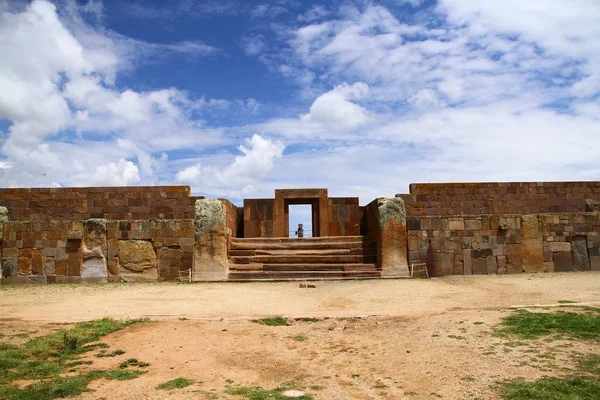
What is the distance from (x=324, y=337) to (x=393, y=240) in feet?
22.1

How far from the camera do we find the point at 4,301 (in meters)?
8.23

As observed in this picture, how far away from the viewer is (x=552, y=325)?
545cm

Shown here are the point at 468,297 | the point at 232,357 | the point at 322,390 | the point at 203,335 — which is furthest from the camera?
the point at 468,297

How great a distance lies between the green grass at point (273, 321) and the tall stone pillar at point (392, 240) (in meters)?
5.73

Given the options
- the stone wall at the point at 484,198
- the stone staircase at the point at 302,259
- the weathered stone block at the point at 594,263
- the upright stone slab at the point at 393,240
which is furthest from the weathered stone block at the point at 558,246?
the stone staircase at the point at 302,259

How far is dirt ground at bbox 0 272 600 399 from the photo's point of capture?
12.8 ft

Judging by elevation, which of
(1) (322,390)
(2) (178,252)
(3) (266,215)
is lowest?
(1) (322,390)

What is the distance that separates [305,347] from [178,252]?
7.19 metres

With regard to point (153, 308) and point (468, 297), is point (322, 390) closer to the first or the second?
point (153, 308)

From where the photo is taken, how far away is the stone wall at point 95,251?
11.3m

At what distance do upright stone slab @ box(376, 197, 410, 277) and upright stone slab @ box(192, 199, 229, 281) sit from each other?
4.15m

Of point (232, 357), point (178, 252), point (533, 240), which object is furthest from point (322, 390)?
point (533, 240)

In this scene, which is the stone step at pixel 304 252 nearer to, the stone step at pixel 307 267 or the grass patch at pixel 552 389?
the stone step at pixel 307 267

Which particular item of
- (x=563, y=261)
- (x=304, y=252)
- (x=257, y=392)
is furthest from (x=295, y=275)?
(x=257, y=392)
